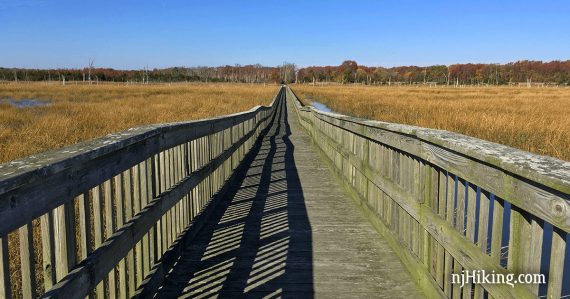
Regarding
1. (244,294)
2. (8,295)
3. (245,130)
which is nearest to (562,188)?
(8,295)

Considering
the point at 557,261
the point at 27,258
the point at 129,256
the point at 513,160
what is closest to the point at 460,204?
the point at 513,160

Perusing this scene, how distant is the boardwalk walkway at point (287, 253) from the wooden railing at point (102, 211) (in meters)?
0.30

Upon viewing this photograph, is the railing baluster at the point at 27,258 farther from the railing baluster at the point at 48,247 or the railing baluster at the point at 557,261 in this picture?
the railing baluster at the point at 557,261

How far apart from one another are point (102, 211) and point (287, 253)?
2.08m

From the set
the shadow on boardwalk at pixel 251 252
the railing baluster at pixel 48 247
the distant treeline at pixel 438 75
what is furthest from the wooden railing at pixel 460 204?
the distant treeline at pixel 438 75

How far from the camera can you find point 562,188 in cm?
168

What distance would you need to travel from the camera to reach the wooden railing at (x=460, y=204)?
190 cm

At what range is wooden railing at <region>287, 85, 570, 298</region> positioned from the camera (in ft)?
6.25

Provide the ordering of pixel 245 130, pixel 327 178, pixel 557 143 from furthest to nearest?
pixel 245 130 < pixel 557 143 < pixel 327 178

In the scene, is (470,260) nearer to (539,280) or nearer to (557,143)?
(539,280)

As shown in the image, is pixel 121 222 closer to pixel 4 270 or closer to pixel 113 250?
pixel 113 250

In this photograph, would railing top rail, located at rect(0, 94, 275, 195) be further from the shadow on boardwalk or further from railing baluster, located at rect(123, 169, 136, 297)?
the shadow on boardwalk

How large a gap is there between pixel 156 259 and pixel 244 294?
0.77m

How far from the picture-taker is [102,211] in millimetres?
2865
